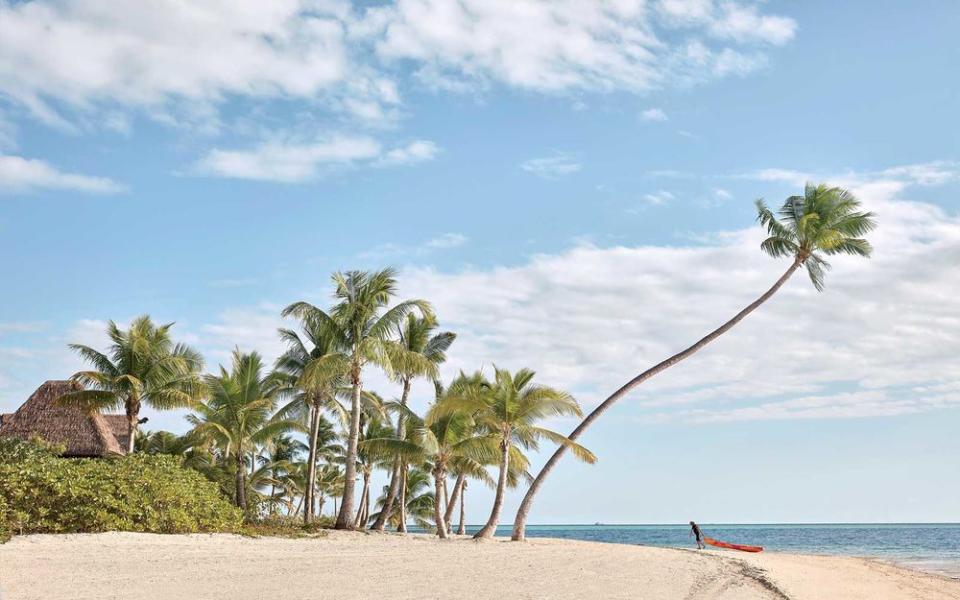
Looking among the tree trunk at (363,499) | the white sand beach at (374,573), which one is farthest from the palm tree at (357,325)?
the tree trunk at (363,499)

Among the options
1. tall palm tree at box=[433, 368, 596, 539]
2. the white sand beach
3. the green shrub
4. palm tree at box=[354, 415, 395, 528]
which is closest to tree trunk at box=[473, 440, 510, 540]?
tall palm tree at box=[433, 368, 596, 539]

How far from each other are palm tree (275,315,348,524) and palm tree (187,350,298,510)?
1.11 metres

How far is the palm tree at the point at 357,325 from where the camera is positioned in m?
26.5

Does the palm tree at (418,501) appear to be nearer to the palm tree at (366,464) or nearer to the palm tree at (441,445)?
the palm tree at (366,464)

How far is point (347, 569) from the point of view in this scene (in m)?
14.0

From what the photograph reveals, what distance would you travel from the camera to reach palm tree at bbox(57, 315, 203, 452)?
1051 inches

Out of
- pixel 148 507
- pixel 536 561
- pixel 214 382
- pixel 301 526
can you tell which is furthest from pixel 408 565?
pixel 214 382

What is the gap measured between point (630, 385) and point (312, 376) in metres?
9.89

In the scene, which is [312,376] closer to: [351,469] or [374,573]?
[351,469]

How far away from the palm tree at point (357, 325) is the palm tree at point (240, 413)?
303 cm

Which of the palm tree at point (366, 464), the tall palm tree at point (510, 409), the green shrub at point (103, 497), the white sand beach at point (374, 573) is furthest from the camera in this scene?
the palm tree at point (366, 464)

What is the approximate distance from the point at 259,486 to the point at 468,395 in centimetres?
1971

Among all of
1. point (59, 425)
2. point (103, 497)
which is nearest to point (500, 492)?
point (103, 497)

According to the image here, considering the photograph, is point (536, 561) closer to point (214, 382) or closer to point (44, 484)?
point (44, 484)
